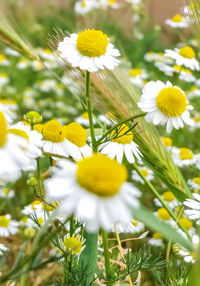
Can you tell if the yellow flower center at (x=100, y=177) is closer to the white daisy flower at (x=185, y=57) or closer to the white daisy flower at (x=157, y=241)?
the white daisy flower at (x=157, y=241)

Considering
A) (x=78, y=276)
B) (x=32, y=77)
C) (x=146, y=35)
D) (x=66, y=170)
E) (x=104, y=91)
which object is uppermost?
(x=146, y=35)

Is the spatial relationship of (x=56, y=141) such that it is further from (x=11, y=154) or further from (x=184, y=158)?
(x=184, y=158)

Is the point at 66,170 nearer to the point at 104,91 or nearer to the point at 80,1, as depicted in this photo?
the point at 104,91

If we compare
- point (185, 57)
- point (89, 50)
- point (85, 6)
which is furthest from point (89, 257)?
point (85, 6)

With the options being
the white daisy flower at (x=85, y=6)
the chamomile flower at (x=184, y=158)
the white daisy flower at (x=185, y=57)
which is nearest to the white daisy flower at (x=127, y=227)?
the chamomile flower at (x=184, y=158)

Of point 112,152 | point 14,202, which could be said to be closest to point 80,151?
point 112,152

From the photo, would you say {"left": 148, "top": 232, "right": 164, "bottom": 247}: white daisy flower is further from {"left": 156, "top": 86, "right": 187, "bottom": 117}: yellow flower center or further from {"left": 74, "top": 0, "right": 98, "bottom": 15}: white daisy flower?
{"left": 74, "top": 0, "right": 98, "bottom": 15}: white daisy flower

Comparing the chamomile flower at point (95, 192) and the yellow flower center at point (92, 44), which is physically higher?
the yellow flower center at point (92, 44)
